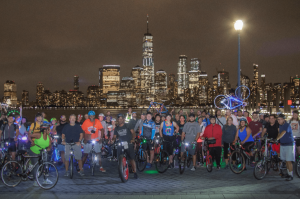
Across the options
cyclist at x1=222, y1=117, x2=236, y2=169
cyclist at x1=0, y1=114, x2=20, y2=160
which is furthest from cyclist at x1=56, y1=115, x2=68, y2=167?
cyclist at x1=222, y1=117, x2=236, y2=169

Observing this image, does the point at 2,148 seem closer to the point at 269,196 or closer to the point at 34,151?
the point at 34,151

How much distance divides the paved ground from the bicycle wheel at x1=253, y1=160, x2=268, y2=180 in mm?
174

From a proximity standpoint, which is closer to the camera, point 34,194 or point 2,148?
point 34,194

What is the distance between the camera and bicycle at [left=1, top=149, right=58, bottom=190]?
26.7 feet

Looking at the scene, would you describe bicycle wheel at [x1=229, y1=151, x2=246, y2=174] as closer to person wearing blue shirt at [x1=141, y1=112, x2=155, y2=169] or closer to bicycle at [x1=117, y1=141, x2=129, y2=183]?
person wearing blue shirt at [x1=141, y1=112, x2=155, y2=169]

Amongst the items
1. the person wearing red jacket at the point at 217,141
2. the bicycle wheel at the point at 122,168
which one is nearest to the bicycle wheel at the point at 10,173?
the bicycle wheel at the point at 122,168

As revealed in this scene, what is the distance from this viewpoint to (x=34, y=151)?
29.0 feet

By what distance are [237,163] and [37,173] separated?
20.4 ft

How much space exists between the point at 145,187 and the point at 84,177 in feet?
7.76

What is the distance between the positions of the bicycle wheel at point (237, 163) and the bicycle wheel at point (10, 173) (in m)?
6.49

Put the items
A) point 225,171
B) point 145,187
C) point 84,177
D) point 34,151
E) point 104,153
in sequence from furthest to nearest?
point 104,153
point 225,171
point 84,177
point 34,151
point 145,187

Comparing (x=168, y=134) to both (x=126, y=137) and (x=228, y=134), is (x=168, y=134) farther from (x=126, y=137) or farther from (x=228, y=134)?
(x=126, y=137)

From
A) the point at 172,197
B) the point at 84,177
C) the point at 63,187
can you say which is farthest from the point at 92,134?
the point at 172,197

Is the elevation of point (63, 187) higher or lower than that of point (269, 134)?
lower
